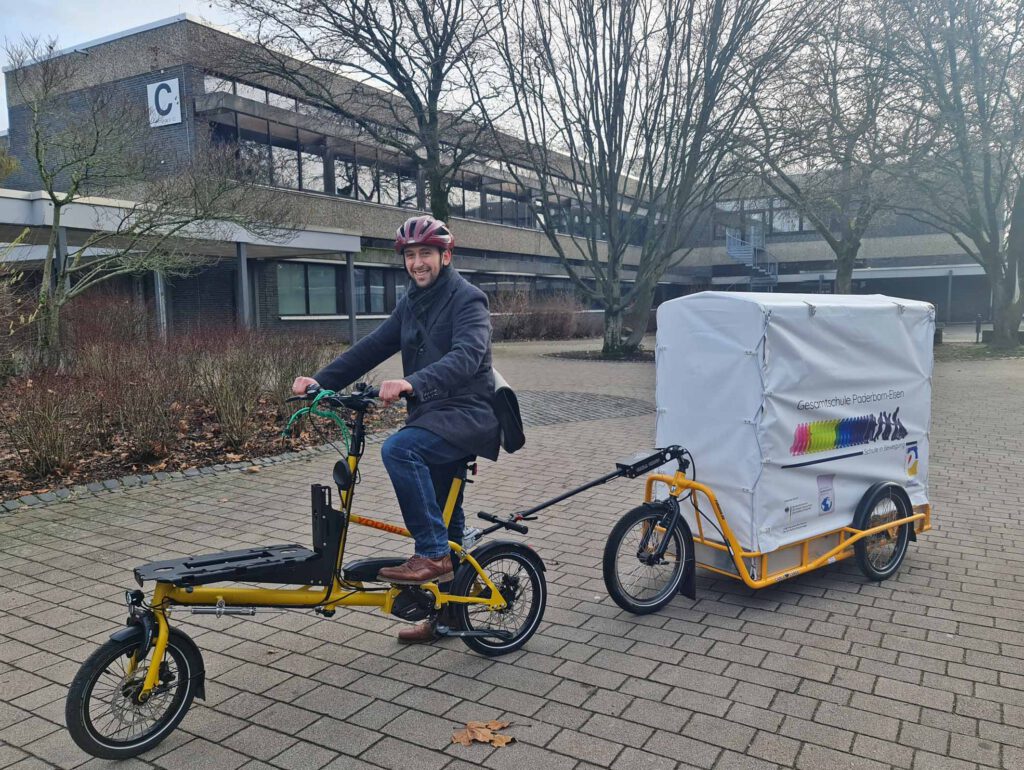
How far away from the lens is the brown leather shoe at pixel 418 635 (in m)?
3.99

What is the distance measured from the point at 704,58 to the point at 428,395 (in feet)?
57.2

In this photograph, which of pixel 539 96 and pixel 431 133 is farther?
pixel 431 133

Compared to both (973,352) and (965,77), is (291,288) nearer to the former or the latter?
(965,77)

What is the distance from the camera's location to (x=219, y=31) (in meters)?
27.5

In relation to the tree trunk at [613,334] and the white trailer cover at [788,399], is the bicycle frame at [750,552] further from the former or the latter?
the tree trunk at [613,334]

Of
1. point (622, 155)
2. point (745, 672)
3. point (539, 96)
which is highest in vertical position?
point (539, 96)

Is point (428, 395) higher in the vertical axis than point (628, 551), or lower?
higher

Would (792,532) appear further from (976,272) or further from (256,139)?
(976,272)

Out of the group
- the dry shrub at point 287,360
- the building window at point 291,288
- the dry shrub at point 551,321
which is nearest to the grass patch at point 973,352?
the dry shrub at point 551,321

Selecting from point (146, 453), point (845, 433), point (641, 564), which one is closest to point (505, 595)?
point (641, 564)

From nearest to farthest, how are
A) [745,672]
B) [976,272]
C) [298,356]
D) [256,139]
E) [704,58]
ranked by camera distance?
[745,672] → [298,356] → [704,58] → [256,139] → [976,272]

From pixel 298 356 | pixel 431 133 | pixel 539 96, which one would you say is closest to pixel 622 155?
pixel 539 96

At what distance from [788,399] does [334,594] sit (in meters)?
2.48

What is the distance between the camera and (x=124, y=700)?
293 cm
